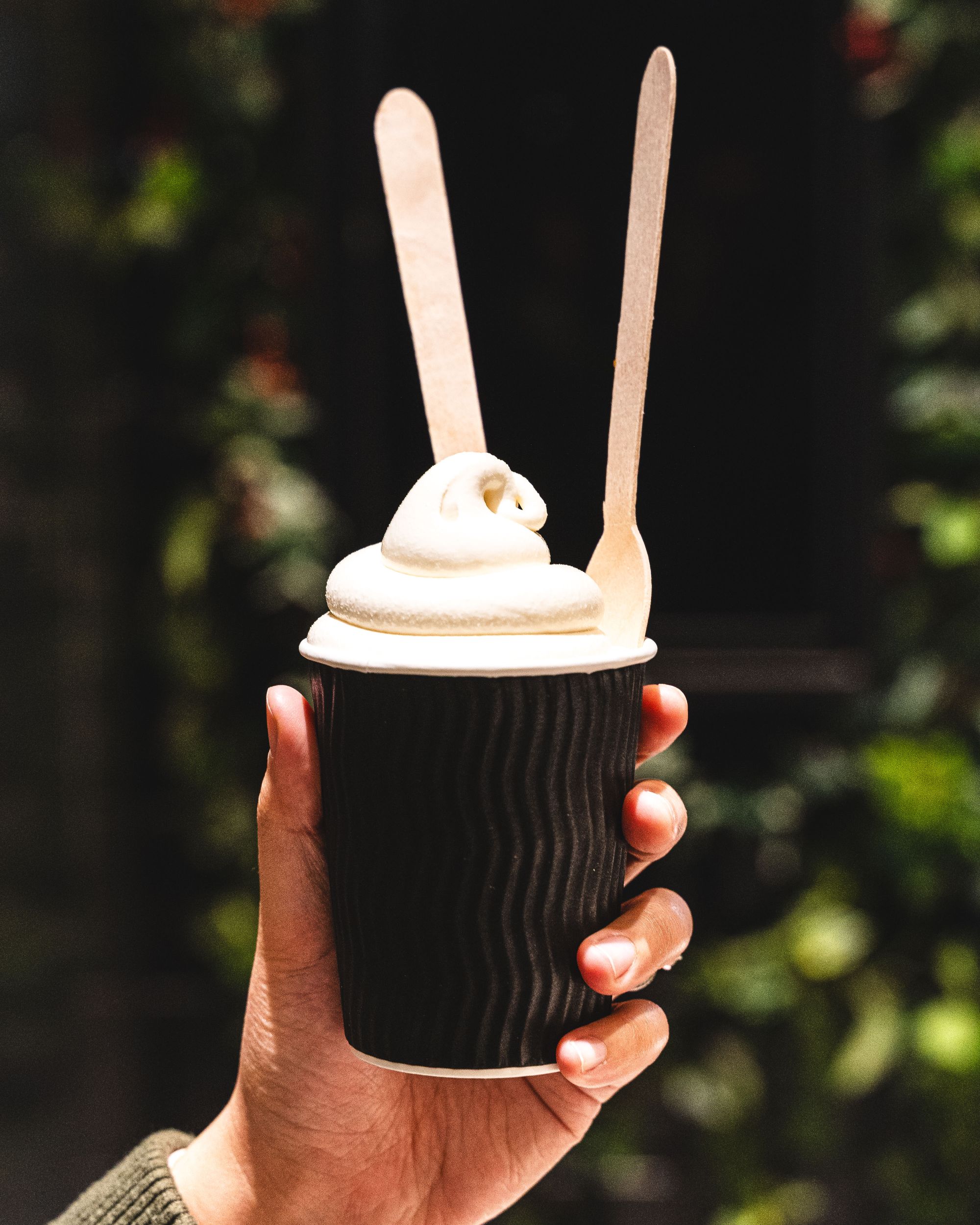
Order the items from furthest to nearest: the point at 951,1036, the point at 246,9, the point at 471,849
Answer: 1. the point at 246,9
2. the point at 951,1036
3. the point at 471,849

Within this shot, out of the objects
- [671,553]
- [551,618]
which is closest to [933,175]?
[671,553]

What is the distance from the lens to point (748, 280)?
210cm

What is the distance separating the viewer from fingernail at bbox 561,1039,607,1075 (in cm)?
87

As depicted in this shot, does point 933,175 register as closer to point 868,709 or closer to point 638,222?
point 868,709

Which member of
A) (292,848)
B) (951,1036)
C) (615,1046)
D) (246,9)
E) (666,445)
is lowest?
(951,1036)

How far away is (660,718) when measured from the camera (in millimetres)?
1027

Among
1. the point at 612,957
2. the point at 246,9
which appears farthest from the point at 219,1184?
the point at 246,9

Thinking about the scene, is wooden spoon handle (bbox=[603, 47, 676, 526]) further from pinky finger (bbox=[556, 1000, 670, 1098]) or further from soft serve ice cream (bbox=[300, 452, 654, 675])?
pinky finger (bbox=[556, 1000, 670, 1098])

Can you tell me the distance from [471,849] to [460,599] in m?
0.17

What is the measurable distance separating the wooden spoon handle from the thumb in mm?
307

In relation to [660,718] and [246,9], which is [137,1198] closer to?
[660,718]

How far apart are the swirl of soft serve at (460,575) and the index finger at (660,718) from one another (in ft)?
0.50

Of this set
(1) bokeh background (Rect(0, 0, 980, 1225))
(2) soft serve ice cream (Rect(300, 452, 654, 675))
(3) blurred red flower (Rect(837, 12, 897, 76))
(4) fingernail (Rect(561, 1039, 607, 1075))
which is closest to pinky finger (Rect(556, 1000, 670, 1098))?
(4) fingernail (Rect(561, 1039, 607, 1075))

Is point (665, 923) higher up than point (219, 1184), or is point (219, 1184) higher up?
point (665, 923)
